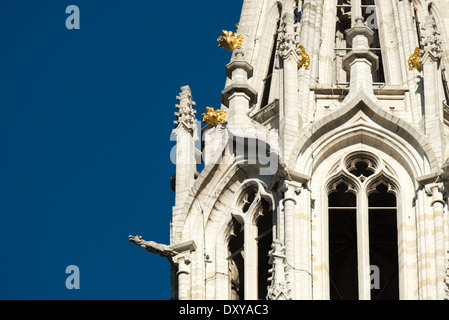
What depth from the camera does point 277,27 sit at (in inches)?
2491

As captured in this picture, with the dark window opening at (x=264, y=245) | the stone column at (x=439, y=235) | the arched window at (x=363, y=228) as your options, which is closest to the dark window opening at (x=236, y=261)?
the dark window opening at (x=264, y=245)

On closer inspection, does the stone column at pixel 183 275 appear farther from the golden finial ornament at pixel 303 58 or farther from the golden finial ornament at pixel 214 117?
the golden finial ornament at pixel 303 58

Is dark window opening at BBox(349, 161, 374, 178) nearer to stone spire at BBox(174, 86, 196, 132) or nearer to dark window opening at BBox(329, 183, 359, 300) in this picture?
dark window opening at BBox(329, 183, 359, 300)

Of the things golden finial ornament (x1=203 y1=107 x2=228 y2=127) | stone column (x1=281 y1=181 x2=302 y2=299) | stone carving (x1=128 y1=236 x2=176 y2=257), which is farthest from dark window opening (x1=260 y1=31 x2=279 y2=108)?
stone carving (x1=128 y1=236 x2=176 y2=257)

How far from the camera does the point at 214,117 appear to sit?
59438 mm

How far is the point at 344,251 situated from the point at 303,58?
222 inches

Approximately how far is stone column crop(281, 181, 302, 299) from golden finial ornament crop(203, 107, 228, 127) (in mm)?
3137

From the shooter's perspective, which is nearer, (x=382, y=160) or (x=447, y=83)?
(x=382, y=160)

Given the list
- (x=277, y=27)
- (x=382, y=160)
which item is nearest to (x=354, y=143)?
(x=382, y=160)

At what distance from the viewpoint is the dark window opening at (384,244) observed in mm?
60812

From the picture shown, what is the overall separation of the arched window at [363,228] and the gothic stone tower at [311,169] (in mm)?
45

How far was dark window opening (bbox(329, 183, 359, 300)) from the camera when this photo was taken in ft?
204
